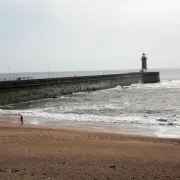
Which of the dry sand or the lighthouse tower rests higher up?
the lighthouse tower

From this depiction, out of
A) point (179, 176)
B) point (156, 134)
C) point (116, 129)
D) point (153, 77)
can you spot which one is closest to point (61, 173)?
point (179, 176)

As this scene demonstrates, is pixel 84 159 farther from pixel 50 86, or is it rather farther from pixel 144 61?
pixel 144 61

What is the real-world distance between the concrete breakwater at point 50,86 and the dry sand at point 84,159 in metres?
19.3

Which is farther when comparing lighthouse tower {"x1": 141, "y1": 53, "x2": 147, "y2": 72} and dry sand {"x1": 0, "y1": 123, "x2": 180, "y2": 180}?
lighthouse tower {"x1": 141, "y1": 53, "x2": 147, "y2": 72}

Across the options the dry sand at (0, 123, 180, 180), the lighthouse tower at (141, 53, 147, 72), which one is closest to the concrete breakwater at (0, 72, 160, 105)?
the lighthouse tower at (141, 53, 147, 72)

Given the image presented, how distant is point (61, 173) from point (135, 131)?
29.5 feet

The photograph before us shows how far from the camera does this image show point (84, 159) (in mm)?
8430

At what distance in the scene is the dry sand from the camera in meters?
7.00

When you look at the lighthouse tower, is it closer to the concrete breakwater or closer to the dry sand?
the concrete breakwater

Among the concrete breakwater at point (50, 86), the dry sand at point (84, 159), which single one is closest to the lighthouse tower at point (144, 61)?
the concrete breakwater at point (50, 86)

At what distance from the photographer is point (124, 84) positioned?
199 feet

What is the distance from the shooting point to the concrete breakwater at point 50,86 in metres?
30.3

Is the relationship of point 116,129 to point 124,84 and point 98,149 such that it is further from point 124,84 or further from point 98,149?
point 124,84

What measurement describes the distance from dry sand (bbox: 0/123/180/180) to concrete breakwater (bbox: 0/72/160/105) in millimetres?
19338
